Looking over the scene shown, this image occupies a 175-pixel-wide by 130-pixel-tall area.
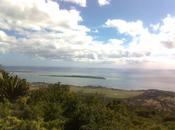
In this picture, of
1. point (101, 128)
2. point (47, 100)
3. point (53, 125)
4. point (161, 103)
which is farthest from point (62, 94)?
point (161, 103)

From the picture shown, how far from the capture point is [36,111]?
18.7 metres

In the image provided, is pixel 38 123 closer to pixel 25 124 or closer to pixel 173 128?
pixel 25 124

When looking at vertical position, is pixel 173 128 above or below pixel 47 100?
below

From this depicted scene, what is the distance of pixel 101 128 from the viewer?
Result: 629 inches

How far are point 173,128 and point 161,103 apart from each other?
56.1 metres

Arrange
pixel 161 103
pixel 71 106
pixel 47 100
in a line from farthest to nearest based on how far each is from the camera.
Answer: pixel 161 103
pixel 47 100
pixel 71 106

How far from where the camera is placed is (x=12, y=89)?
27219mm

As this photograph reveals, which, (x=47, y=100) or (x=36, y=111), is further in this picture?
(x=47, y=100)

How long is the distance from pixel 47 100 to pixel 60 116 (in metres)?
4.27

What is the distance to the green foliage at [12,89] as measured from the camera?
26.6m

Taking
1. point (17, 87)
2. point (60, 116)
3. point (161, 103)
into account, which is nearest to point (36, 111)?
point (60, 116)

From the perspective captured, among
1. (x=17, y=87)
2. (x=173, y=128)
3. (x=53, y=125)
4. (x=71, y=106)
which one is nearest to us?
(x=53, y=125)

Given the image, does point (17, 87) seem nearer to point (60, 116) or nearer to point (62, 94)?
point (62, 94)

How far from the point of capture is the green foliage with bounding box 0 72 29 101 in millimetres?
26641
